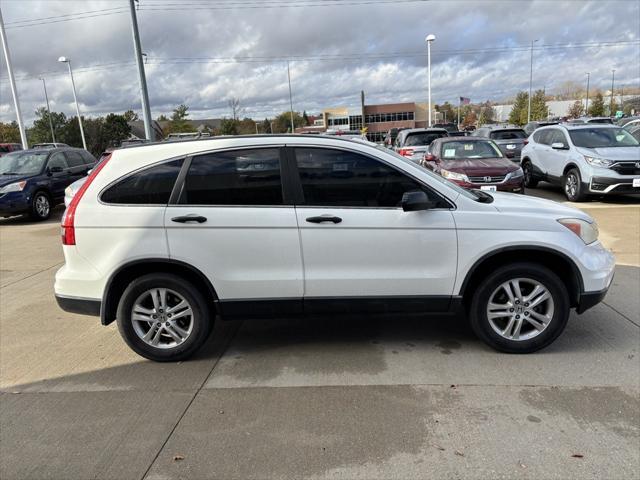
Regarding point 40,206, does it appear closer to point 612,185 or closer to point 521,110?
point 612,185

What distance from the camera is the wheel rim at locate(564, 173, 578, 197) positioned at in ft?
37.1

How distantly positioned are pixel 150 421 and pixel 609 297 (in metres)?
4.62

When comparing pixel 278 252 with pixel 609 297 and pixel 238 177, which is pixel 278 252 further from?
pixel 609 297

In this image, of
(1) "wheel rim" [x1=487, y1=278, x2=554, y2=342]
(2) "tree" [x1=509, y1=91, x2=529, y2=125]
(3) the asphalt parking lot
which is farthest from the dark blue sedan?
(2) "tree" [x1=509, y1=91, x2=529, y2=125]

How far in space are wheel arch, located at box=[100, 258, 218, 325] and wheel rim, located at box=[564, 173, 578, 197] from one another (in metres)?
10.1

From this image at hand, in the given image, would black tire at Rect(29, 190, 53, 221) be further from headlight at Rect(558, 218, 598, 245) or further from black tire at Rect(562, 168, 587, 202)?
black tire at Rect(562, 168, 587, 202)

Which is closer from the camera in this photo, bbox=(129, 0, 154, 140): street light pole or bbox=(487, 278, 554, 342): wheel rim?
bbox=(487, 278, 554, 342): wheel rim

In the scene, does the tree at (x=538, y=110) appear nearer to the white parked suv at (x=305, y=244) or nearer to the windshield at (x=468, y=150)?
the windshield at (x=468, y=150)

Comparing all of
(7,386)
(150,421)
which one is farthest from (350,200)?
(7,386)

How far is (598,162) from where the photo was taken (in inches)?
421

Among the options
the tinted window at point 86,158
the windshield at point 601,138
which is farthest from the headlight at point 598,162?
the tinted window at point 86,158

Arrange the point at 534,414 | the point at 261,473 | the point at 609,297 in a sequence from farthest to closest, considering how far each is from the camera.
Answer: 1. the point at 609,297
2. the point at 534,414
3. the point at 261,473

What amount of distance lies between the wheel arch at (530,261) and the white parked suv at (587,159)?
788cm

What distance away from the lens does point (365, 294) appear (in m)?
3.86
